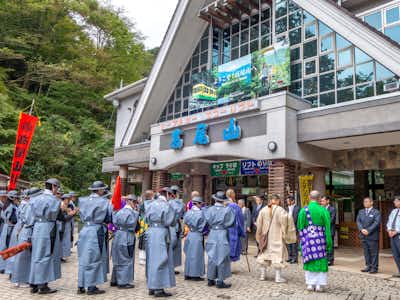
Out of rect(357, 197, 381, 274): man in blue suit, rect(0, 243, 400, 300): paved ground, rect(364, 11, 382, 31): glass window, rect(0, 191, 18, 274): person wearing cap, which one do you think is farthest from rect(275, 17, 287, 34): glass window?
rect(0, 191, 18, 274): person wearing cap

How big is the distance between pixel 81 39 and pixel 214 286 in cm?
2856

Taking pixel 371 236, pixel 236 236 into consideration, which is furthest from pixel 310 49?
pixel 236 236

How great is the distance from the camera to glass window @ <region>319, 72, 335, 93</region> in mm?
12164

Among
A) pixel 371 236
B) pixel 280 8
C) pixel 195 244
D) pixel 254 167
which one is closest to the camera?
pixel 195 244

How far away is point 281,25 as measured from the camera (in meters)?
14.0

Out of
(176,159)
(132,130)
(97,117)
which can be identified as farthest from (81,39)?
(176,159)

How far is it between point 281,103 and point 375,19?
4933 mm

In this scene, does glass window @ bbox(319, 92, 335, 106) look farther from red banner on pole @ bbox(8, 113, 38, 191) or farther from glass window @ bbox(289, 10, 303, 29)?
red banner on pole @ bbox(8, 113, 38, 191)

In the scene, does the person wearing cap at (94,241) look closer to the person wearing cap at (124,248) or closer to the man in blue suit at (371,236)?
the person wearing cap at (124,248)

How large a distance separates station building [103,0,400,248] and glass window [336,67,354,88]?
0.03m

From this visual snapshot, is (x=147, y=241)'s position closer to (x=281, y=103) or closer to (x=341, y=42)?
(x=281, y=103)

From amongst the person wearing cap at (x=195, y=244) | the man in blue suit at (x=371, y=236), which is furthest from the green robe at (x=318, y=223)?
the man in blue suit at (x=371, y=236)

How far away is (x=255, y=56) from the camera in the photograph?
14180 millimetres

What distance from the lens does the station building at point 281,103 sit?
1108 centimetres
